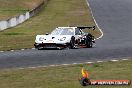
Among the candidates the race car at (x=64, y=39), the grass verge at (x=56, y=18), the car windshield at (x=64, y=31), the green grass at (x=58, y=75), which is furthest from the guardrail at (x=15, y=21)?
the green grass at (x=58, y=75)

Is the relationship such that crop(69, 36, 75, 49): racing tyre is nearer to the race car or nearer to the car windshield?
the race car

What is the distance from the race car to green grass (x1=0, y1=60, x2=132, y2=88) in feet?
24.3

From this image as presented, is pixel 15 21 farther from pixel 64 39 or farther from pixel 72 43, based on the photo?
pixel 64 39

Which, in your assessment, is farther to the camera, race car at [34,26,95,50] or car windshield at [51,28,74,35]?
car windshield at [51,28,74,35]

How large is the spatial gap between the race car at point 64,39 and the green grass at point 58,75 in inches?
291

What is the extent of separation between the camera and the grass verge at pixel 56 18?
1556 inches

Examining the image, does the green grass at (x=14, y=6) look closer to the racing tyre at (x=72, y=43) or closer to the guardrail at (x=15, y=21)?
the guardrail at (x=15, y=21)

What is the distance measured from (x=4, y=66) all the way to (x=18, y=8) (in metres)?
47.0

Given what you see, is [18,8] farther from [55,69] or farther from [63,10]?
[55,69]

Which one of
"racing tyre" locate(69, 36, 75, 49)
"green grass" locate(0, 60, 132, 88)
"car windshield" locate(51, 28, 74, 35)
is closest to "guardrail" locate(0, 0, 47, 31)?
"car windshield" locate(51, 28, 74, 35)

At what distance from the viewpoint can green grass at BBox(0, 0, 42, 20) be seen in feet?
184

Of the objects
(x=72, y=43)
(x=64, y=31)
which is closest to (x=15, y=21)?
(x=64, y=31)

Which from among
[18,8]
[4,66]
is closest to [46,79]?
[4,66]

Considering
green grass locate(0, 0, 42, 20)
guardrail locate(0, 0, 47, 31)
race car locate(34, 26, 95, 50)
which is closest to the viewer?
race car locate(34, 26, 95, 50)
